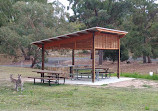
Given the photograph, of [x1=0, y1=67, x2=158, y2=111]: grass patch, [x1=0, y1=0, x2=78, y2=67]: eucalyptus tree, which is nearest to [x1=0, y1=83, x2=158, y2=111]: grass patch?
[x1=0, y1=67, x2=158, y2=111]: grass patch

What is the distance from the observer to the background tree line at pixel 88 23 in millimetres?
25312

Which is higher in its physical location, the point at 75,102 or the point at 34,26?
the point at 34,26

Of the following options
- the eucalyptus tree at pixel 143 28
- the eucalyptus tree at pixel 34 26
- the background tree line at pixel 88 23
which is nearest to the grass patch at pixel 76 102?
the background tree line at pixel 88 23

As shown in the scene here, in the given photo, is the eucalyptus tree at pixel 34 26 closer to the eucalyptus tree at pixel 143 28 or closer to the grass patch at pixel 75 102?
the eucalyptus tree at pixel 143 28

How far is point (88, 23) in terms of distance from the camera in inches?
1174

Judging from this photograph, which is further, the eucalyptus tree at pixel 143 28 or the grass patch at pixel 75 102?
the eucalyptus tree at pixel 143 28

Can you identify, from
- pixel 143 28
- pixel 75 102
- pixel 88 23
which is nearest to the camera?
pixel 75 102

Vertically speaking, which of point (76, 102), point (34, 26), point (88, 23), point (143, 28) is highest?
point (88, 23)

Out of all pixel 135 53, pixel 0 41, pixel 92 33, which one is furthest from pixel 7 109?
pixel 0 41

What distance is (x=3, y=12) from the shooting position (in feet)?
91.4

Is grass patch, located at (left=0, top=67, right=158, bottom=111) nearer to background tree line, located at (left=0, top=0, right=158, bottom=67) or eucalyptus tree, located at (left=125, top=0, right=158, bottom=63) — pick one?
background tree line, located at (left=0, top=0, right=158, bottom=67)

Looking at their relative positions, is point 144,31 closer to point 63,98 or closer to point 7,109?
point 63,98

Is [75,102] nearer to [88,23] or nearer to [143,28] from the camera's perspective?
[143,28]

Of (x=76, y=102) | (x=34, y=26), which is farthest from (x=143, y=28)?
(x=76, y=102)
